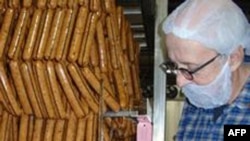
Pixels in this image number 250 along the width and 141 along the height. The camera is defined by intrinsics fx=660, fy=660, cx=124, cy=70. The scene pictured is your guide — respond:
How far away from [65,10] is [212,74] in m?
0.55

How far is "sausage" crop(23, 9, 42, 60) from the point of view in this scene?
1885 millimetres

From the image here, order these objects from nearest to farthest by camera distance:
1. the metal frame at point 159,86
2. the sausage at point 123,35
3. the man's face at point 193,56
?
1. the man's face at point 193,56
2. the metal frame at point 159,86
3. the sausage at point 123,35

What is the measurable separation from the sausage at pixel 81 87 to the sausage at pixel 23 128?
19cm

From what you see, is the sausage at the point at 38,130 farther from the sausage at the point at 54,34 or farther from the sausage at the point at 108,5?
the sausage at the point at 108,5

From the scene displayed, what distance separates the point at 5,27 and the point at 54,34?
152 millimetres

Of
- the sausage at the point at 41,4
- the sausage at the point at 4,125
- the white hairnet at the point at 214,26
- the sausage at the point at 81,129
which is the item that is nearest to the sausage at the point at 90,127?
the sausage at the point at 81,129

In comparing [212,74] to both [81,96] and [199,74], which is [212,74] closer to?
[199,74]

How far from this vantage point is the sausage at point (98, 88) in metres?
1.88

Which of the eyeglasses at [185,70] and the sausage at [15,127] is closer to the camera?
the eyeglasses at [185,70]

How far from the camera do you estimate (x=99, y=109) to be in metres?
1.90

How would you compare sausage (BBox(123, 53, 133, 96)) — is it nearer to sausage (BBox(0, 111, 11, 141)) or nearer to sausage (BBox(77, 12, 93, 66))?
sausage (BBox(77, 12, 93, 66))

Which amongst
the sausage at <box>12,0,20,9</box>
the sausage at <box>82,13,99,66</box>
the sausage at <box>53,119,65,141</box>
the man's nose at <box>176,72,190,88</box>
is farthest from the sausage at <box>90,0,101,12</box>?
the man's nose at <box>176,72,190,88</box>

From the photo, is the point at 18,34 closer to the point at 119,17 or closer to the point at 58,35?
the point at 58,35

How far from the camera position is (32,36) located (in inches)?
75.0
